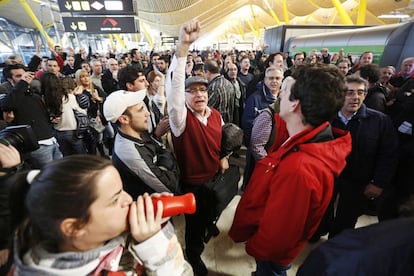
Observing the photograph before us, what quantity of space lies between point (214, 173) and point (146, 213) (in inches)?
49.1

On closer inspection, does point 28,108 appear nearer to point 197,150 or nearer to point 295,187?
point 197,150

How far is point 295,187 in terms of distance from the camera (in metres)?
1.07

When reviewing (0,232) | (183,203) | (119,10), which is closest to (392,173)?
(183,203)

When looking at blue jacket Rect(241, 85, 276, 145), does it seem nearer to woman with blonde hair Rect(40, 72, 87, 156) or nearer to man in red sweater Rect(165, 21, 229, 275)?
man in red sweater Rect(165, 21, 229, 275)

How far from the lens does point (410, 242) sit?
61 cm

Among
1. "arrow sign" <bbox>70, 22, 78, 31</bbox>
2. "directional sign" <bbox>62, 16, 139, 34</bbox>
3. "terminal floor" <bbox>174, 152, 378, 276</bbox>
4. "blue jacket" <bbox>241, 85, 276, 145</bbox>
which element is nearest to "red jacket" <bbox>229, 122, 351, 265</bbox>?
"terminal floor" <bbox>174, 152, 378, 276</bbox>

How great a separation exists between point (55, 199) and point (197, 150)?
1.21 m

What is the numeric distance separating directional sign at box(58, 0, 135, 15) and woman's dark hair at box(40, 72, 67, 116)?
15.7 ft

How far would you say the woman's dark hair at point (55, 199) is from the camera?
65 centimetres

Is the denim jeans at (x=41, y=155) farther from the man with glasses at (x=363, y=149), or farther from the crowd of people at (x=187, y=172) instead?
the man with glasses at (x=363, y=149)

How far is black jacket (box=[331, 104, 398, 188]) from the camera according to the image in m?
1.81

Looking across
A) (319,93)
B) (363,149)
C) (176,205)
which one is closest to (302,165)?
(319,93)

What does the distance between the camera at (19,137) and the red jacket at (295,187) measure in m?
1.53

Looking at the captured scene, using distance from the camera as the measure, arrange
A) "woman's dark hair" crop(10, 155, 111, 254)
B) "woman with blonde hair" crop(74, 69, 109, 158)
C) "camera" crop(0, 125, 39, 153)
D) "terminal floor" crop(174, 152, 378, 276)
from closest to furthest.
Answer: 1. "woman's dark hair" crop(10, 155, 111, 254)
2. "camera" crop(0, 125, 39, 153)
3. "terminal floor" crop(174, 152, 378, 276)
4. "woman with blonde hair" crop(74, 69, 109, 158)
